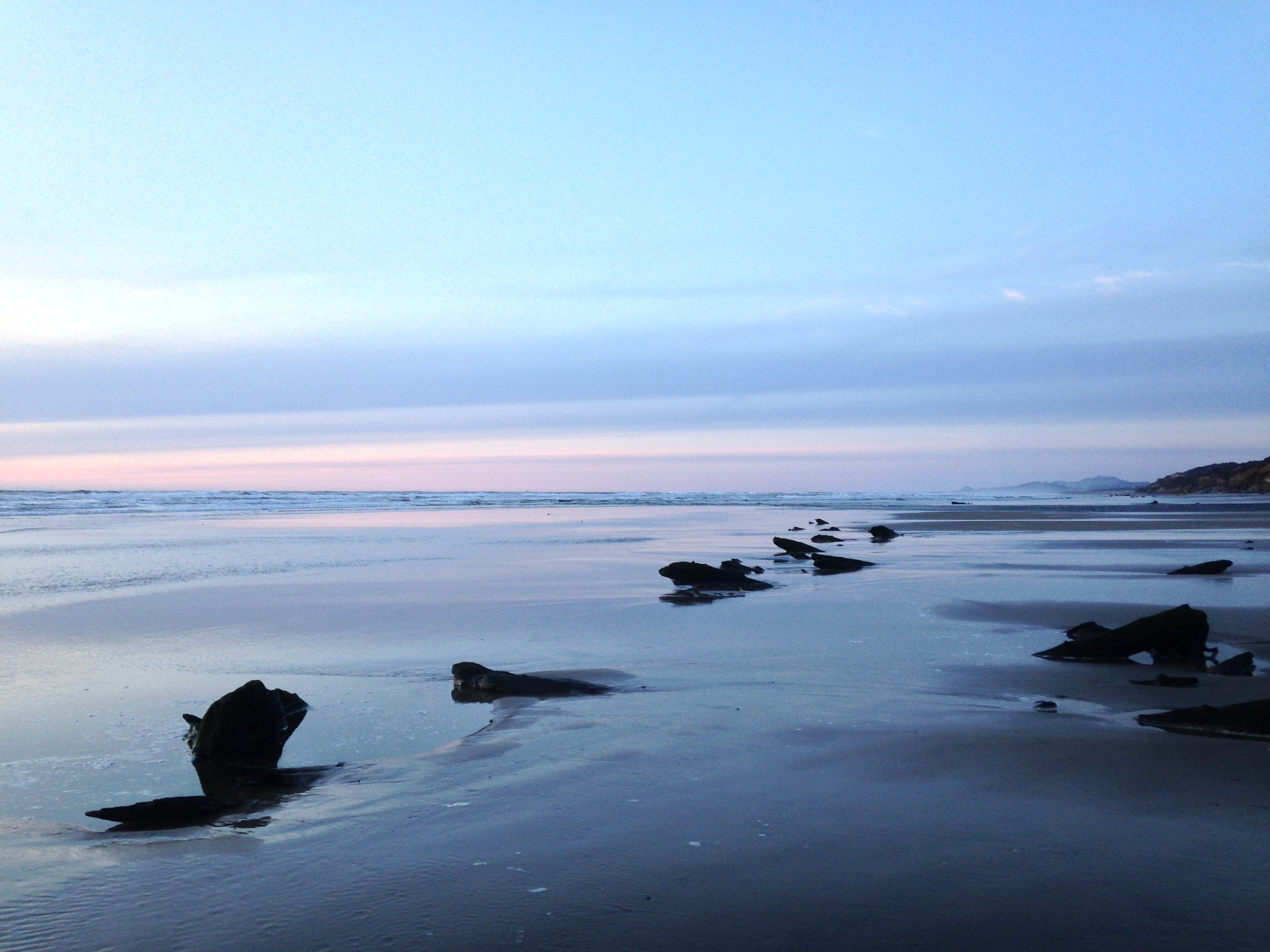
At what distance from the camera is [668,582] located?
669 inches

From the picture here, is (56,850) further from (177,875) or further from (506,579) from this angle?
(506,579)

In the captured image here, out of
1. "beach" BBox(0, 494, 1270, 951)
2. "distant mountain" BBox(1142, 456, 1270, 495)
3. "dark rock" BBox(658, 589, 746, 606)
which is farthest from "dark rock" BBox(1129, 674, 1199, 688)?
"distant mountain" BBox(1142, 456, 1270, 495)

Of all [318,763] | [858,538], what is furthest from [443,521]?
[318,763]

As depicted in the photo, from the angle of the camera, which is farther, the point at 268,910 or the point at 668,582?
the point at 668,582

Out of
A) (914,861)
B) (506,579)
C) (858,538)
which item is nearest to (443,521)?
(858,538)

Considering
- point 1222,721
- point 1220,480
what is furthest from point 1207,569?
point 1220,480

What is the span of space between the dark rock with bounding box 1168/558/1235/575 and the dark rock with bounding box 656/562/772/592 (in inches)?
343

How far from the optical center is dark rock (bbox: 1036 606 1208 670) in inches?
377

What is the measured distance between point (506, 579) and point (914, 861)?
540 inches

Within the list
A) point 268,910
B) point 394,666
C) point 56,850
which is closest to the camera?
point 268,910

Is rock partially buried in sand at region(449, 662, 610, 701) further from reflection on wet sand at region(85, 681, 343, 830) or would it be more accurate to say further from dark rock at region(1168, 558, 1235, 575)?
dark rock at region(1168, 558, 1235, 575)

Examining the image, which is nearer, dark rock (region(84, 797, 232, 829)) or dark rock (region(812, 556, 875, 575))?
dark rock (region(84, 797, 232, 829))

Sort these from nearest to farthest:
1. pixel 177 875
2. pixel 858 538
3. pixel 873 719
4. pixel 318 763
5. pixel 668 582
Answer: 1. pixel 177 875
2. pixel 318 763
3. pixel 873 719
4. pixel 668 582
5. pixel 858 538

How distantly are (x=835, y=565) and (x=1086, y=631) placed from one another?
8.73 metres
